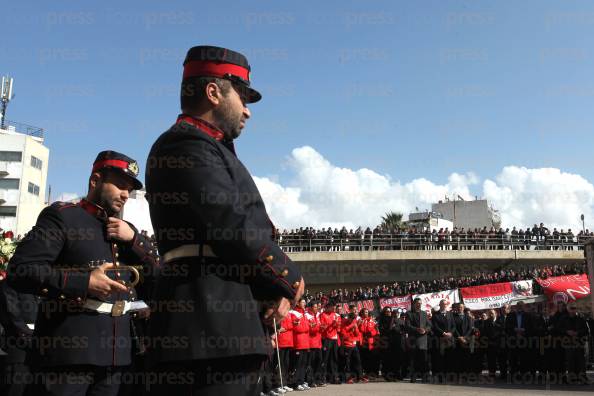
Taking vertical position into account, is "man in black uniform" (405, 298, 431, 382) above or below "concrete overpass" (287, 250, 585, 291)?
below

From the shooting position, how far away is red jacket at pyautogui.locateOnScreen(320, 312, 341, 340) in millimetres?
14793

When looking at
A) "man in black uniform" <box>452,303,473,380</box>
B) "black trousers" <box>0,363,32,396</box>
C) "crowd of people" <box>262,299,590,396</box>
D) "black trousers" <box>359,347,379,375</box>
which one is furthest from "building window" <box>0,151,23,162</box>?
"black trousers" <box>0,363,32,396</box>

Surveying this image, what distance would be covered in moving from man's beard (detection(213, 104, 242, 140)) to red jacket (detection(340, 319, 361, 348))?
13.3 meters

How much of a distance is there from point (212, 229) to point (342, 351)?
13854 millimetres

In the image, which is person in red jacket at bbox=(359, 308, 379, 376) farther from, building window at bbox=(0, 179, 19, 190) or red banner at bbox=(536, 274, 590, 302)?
building window at bbox=(0, 179, 19, 190)

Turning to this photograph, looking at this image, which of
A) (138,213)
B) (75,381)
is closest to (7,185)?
(138,213)

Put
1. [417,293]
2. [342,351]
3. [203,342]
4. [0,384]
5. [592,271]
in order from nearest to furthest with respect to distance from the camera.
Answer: [203,342] < [0,384] < [592,271] < [342,351] < [417,293]

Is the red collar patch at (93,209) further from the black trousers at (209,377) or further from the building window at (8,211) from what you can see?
A: the building window at (8,211)

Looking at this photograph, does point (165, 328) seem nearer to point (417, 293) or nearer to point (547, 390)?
point (547, 390)

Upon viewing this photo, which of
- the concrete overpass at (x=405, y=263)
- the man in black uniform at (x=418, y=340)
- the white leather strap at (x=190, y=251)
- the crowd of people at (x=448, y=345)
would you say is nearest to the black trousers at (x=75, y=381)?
the white leather strap at (x=190, y=251)

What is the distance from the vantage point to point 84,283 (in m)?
3.52

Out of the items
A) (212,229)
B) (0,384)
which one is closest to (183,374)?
(212,229)

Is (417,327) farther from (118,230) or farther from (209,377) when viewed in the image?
(209,377)

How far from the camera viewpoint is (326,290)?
→ 118ft
